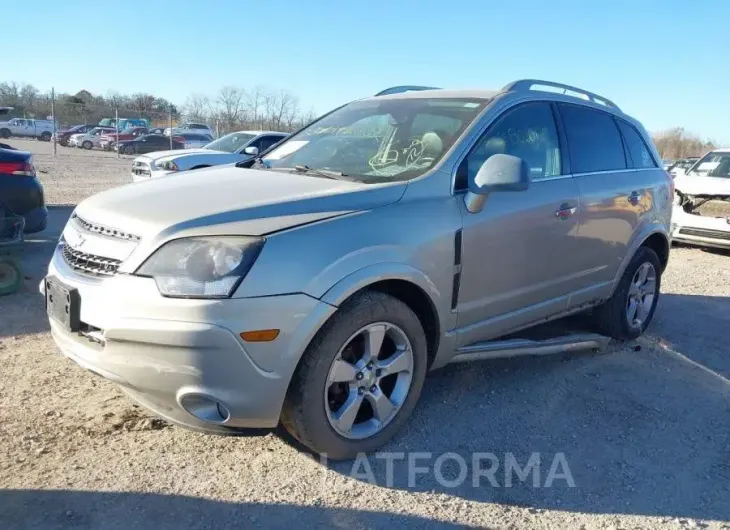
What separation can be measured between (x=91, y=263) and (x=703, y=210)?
31.8 feet

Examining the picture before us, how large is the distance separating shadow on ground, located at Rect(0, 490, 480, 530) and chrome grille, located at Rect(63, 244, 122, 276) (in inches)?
37.6

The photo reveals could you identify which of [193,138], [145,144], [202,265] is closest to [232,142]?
[202,265]

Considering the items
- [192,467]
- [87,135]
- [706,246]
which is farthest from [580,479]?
[87,135]

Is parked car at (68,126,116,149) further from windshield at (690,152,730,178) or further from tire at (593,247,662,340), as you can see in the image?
tire at (593,247,662,340)

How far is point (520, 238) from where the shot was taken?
11.8ft

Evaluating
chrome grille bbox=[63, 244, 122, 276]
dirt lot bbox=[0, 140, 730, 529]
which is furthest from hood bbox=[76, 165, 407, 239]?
dirt lot bbox=[0, 140, 730, 529]

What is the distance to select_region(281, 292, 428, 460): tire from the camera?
2721 mm

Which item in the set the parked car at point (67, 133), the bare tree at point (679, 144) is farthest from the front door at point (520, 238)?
the bare tree at point (679, 144)

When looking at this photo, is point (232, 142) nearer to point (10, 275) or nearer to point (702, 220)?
point (10, 275)

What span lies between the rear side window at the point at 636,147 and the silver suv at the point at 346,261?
0.51 metres

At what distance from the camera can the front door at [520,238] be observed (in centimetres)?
338

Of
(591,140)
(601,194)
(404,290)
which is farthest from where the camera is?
(591,140)

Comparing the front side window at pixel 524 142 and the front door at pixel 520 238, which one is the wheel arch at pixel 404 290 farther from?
the front side window at pixel 524 142

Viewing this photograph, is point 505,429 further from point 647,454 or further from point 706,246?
point 706,246
